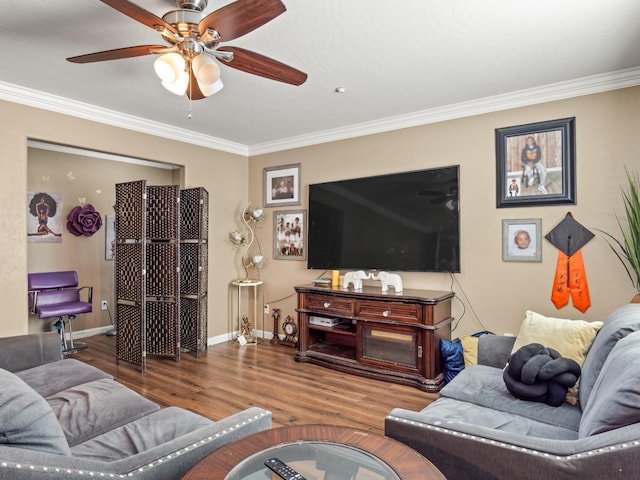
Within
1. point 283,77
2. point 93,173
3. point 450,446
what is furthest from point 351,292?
point 93,173

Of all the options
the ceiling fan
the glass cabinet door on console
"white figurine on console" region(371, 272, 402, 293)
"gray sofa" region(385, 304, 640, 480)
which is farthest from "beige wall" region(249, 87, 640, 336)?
the ceiling fan

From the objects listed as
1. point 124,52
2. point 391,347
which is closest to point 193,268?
point 391,347

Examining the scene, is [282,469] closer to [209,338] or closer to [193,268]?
[193,268]

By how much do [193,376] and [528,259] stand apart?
10.8 ft

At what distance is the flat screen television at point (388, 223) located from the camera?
3.84 metres

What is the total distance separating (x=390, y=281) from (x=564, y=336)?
176 centimetres

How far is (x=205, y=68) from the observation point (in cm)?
208

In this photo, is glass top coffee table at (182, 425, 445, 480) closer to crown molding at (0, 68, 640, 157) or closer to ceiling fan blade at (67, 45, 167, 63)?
ceiling fan blade at (67, 45, 167, 63)

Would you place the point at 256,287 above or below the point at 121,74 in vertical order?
below

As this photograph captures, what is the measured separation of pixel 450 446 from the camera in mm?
1413

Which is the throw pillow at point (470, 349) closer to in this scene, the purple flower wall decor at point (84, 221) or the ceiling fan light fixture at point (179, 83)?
the ceiling fan light fixture at point (179, 83)

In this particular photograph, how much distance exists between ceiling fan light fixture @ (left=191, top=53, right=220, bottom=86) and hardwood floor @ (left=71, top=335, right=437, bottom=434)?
7.58ft

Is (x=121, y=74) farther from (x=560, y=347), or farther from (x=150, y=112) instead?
(x=560, y=347)

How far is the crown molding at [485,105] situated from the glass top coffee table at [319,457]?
3.27 metres
